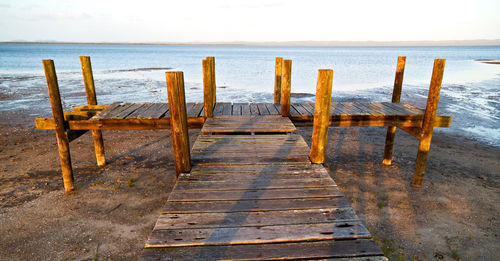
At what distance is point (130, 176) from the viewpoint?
24.0 ft

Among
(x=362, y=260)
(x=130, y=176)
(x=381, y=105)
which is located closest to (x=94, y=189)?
(x=130, y=176)

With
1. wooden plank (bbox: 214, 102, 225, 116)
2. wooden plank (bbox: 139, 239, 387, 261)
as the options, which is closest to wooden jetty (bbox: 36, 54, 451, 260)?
wooden plank (bbox: 139, 239, 387, 261)

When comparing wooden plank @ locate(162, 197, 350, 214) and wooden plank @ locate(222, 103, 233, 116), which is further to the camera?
wooden plank @ locate(222, 103, 233, 116)

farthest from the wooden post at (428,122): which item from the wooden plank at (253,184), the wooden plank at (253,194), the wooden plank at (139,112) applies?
the wooden plank at (139,112)

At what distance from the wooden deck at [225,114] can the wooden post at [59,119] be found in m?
0.20

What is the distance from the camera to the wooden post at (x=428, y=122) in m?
5.93

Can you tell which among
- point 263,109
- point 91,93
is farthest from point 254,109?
point 91,93

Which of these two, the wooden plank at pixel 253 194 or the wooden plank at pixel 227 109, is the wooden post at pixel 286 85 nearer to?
the wooden plank at pixel 227 109

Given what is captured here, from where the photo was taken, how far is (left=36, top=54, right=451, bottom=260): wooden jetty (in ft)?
8.46

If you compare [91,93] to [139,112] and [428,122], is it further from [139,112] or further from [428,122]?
[428,122]

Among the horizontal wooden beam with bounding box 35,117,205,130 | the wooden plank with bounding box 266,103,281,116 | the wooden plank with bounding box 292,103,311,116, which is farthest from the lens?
the wooden plank with bounding box 266,103,281,116

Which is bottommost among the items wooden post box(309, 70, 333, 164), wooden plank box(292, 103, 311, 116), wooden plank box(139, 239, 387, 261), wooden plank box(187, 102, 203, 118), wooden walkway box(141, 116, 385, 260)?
wooden plank box(139, 239, 387, 261)

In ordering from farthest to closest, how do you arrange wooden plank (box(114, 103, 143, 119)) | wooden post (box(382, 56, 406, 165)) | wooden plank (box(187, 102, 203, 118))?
wooden post (box(382, 56, 406, 165)) → wooden plank (box(187, 102, 203, 118)) → wooden plank (box(114, 103, 143, 119))

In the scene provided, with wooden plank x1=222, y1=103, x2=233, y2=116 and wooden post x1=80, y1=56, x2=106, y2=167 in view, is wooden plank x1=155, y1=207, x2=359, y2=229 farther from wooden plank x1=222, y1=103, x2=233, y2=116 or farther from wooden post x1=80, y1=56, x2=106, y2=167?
wooden post x1=80, y1=56, x2=106, y2=167
